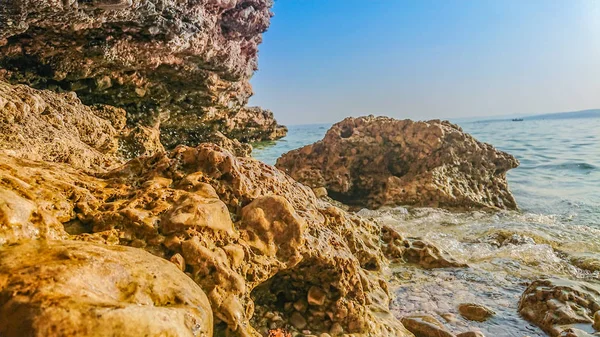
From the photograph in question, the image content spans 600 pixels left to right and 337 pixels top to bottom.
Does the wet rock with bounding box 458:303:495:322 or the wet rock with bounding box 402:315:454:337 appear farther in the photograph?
the wet rock with bounding box 458:303:495:322

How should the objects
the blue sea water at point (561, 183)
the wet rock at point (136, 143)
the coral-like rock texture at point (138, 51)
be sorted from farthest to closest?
the blue sea water at point (561, 183)
the wet rock at point (136, 143)
the coral-like rock texture at point (138, 51)

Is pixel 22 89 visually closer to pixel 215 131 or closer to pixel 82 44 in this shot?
pixel 82 44

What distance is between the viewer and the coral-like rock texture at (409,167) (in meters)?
9.51

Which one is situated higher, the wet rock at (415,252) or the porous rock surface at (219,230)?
the porous rock surface at (219,230)

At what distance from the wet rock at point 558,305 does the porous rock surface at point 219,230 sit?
1.63 m

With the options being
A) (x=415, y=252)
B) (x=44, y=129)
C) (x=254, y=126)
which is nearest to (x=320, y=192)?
(x=415, y=252)

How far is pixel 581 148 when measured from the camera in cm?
2017

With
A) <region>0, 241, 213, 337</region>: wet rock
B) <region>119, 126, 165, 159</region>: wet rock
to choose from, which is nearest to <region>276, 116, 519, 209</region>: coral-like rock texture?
<region>119, 126, 165, 159</region>: wet rock

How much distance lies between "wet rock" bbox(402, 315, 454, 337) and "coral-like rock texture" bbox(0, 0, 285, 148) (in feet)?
22.7

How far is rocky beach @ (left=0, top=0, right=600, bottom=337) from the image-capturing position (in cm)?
170

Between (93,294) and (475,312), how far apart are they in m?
3.82

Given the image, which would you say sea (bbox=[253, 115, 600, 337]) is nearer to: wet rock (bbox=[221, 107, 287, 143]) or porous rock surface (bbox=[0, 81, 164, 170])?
porous rock surface (bbox=[0, 81, 164, 170])

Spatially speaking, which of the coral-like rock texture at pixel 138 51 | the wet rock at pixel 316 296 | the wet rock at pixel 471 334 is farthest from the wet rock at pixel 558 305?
the coral-like rock texture at pixel 138 51

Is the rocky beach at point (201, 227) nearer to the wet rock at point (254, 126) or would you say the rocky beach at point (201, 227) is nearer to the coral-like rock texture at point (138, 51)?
the coral-like rock texture at point (138, 51)
